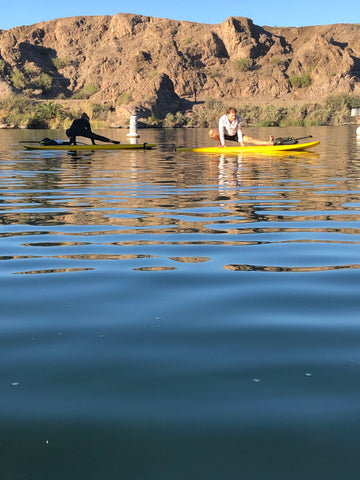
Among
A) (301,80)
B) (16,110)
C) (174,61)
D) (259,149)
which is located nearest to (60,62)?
(174,61)

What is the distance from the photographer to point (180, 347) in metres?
2.85

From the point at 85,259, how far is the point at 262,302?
1.68 meters

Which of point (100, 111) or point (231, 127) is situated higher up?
point (100, 111)

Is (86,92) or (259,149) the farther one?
(86,92)

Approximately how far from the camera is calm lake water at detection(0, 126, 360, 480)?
1891 millimetres

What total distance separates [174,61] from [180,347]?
8097 centimetres

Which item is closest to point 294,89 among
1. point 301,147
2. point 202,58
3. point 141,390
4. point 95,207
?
point 202,58

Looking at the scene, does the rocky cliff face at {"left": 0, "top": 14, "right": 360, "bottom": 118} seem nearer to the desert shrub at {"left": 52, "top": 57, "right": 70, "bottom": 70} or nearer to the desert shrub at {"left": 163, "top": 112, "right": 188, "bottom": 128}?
the desert shrub at {"left": 52, "top": 57, "right": 70, "bottom": 70}

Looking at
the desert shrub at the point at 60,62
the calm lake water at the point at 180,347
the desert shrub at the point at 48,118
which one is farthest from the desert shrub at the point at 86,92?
the calm lake water at the point at 180,347

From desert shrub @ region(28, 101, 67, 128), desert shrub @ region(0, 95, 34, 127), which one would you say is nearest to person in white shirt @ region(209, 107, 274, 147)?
desert shrub @ region(28, 101, 67, 128)

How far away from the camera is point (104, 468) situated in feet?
→ 5.93

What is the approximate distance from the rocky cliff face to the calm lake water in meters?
59.8

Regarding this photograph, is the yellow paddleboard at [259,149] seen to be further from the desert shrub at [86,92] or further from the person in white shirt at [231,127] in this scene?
the desert shrub at [86,92]

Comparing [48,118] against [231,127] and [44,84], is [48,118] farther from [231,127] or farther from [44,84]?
[231,127]
